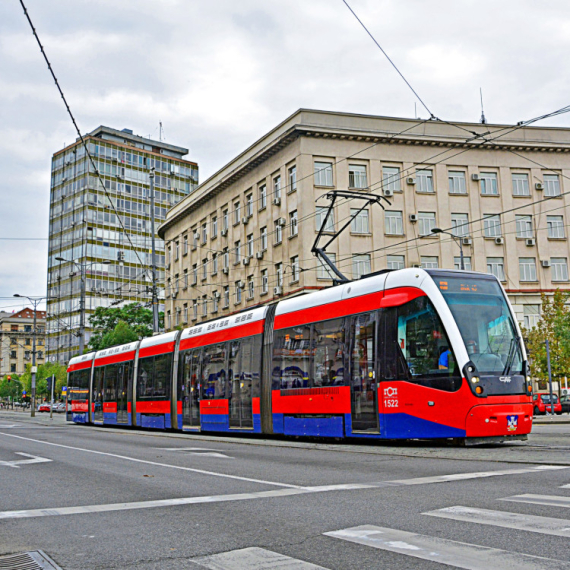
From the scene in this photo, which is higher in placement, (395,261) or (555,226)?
(555,226)

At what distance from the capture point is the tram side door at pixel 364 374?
1463 cm

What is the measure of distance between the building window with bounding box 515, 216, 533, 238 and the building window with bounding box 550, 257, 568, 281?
7.00 ft

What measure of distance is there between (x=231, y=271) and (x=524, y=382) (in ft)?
117

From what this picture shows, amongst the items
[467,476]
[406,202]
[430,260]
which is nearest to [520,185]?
[406,202]

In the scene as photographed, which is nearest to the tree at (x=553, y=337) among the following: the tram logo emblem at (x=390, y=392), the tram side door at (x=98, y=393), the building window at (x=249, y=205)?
the building window at (x=249, y=205)

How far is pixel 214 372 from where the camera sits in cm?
2136

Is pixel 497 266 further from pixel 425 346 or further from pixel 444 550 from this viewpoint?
pixel 444 550

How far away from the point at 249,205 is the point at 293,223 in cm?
646

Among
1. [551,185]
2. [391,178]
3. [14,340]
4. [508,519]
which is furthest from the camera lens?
[14,340]

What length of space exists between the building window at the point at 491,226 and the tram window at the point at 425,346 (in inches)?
1215

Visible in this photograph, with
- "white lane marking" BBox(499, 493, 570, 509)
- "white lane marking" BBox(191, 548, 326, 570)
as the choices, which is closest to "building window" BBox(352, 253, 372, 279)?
"white lane marking" BBox(499, 493, 570, 509)

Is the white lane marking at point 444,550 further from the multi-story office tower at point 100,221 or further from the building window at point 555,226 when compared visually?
the multi-story office tower at point 100,221

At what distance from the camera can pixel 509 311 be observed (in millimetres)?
14461

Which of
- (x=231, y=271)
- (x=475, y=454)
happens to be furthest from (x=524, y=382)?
(x=231, y=271)
